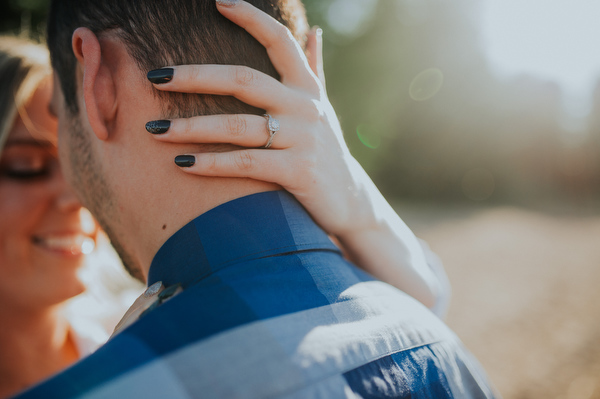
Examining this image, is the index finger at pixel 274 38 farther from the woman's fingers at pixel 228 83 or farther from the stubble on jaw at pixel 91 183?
the stubble on jaw at pixel 91 183

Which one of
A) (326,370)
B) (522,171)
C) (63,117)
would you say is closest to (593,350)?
(326,370)

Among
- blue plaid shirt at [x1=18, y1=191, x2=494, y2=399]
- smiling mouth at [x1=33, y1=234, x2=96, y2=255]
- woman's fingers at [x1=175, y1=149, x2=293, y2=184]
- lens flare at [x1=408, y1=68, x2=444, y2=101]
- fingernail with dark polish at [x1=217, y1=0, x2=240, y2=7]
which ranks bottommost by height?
smiling mouth at [x1=33, y1=234, x2=96, y2=255]

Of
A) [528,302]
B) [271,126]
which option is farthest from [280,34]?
[528,302]

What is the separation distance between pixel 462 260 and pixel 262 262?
401 inches

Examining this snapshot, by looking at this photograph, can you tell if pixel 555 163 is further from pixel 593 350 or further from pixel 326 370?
pixel 326 370

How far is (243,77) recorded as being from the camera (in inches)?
46.7

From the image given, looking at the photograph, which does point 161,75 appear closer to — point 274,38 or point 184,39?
point 184,39

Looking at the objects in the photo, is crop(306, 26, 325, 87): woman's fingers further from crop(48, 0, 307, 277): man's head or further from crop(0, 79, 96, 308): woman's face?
crop(0, 79, 96, 308): woman's face

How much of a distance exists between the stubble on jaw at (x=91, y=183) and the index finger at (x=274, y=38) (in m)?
0.73

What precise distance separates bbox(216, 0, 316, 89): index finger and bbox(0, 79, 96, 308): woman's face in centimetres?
Result: 182

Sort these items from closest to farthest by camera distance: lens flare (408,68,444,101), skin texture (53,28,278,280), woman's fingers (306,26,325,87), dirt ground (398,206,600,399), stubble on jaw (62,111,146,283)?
1. skin texture (53,28,278,280)
2. stubble on jaw (62,111,146,283)
3. woman's fingers (306,26,325,87)
4. dirt ground (398,206,600,399)
5. lens flare (408,68,444,101)

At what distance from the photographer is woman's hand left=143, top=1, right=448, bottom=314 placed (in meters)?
1.16

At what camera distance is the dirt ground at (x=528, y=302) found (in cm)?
528

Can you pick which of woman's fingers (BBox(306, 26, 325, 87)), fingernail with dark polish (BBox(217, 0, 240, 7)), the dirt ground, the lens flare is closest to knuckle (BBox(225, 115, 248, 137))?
fingernail with dark polish (BBox(217, 0, 240, 7))
